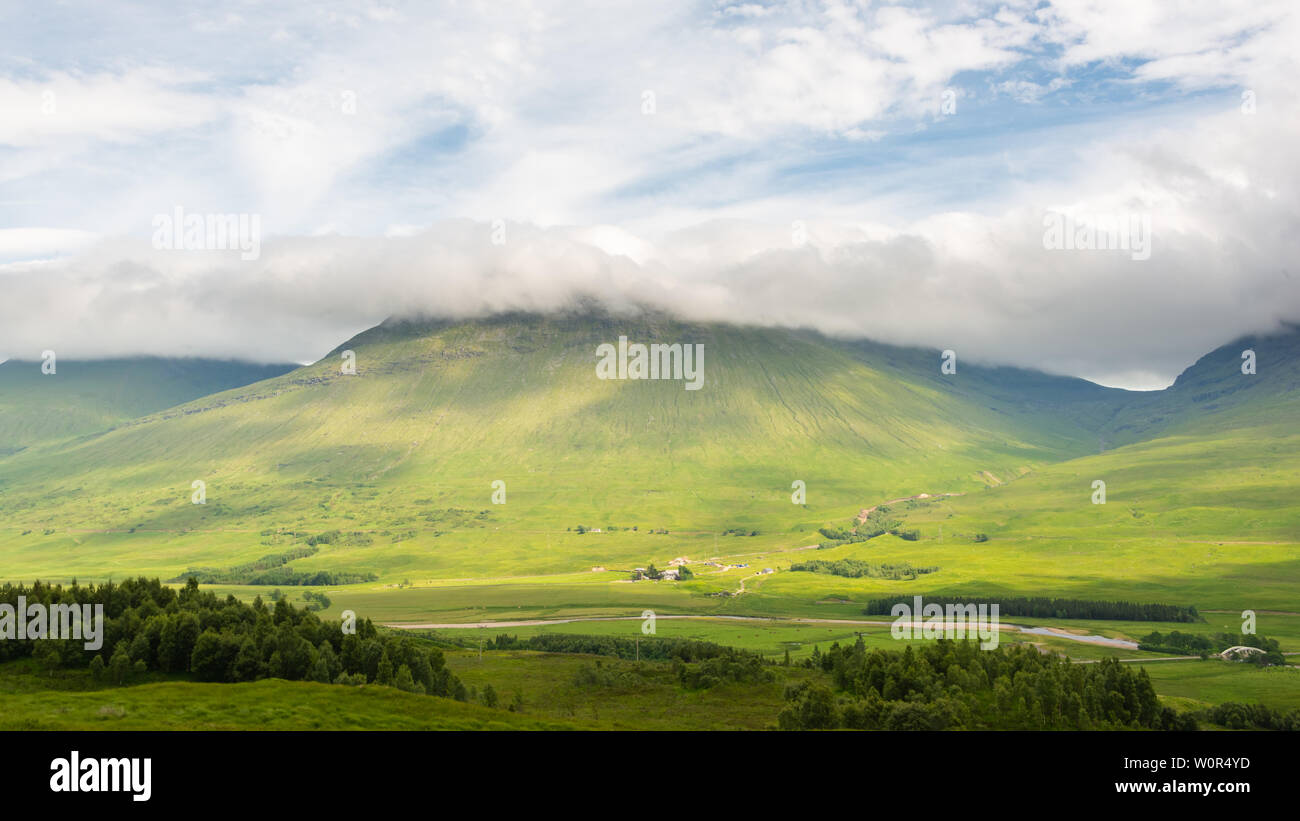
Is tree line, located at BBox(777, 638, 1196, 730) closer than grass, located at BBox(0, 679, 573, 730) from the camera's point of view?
No

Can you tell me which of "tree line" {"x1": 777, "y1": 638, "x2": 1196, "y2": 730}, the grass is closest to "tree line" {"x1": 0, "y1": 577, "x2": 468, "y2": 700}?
the grass

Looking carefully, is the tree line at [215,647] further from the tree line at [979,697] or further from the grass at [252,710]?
the tree line at [979,697]

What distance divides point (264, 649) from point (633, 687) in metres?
64.1

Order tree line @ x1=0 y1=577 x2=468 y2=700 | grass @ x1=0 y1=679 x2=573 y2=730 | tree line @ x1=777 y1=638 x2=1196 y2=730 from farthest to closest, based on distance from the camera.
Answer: tree line @ x1=777 y1=638 x2=1196 y2=730 → tree line @ x1=0 y1=577 x2=468 y2=700 → grass @ x1=0 y1=679 x2=573 y2=730

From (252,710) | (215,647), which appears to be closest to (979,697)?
(252,710)

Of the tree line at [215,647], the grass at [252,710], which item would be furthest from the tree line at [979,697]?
the tree line at [215,647]

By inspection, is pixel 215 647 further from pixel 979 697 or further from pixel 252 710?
pixel 979 697

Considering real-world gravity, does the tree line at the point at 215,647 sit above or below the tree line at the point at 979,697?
above

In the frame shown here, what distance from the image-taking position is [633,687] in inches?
5871

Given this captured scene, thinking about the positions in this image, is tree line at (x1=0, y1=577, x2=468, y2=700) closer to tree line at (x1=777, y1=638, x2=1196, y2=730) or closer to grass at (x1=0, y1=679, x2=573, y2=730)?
grass at (x1=0, y1=679, x2=573, y2=730)

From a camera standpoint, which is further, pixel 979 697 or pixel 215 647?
pixel 979 697
